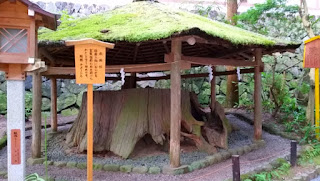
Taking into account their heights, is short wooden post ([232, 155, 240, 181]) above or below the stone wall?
below

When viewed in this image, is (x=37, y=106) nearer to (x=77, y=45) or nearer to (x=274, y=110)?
(x=77, y=45)

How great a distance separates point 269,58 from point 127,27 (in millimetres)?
8638

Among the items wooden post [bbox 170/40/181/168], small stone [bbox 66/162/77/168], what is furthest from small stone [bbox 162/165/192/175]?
small stone [bbox 66/162/77/168]

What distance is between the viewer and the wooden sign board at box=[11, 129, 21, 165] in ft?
13.6

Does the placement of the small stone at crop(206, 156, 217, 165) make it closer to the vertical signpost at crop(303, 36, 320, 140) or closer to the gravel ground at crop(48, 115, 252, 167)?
the gravel ground at crop(48, 115, 252, 167)

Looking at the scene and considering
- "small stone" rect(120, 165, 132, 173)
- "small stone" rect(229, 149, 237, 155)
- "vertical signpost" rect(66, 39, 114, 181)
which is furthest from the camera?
"small stone" rect(229, 149, 237, 155)

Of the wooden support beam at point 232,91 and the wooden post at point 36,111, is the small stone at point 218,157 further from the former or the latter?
the wooden support beam at point 232,91

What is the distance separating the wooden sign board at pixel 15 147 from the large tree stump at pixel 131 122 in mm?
2629

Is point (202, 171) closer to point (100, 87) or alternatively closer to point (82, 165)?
point (82, 165)

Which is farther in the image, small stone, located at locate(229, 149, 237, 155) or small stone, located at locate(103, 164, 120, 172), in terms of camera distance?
small stone, located at locate(229, 149, 237, 155)

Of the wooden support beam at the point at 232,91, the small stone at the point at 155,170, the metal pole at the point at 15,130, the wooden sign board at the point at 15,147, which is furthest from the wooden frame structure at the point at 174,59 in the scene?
the wooden support beam at the point at 232,91

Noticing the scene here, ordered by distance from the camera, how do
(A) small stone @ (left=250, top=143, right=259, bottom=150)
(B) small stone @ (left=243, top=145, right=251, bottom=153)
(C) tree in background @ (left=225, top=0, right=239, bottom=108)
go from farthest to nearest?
(C) tree in background @ (left=225, top=0, right=239, bottom=108), (A) small stone @ (left=250, top=143, right=259, bottom=150), (B) small stone @ (left=243, top=145, right=251, bottom=153)

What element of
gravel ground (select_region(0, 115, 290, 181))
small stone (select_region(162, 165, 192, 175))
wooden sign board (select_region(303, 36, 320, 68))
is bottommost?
gravel ground (select_region(0, 115, 290, 181))

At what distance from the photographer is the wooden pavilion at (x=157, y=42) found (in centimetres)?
538
